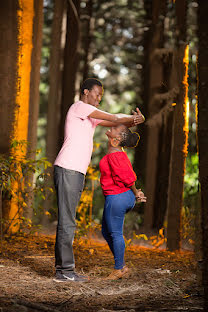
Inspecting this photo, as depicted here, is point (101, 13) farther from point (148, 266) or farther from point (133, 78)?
point (148, 266)

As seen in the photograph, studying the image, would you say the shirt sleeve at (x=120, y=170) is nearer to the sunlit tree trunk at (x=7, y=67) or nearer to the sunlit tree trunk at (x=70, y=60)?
the sunlit tree trunk at (x=7, y=67)

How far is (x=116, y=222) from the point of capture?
229 inches


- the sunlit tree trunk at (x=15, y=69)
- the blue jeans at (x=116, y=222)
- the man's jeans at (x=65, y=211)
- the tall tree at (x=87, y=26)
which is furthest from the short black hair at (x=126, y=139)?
the tall tree at (x=87, y=26)

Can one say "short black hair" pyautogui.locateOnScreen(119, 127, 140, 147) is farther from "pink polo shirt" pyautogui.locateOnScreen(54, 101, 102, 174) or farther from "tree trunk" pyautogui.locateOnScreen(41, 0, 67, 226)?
"tree trunk" pyautogui.locateOnScreen(41, 0, 67, 226)

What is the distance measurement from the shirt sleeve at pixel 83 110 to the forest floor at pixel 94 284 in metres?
1.82

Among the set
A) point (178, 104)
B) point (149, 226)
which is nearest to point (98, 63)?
point (149, 226)

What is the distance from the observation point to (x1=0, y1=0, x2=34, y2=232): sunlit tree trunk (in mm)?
8297

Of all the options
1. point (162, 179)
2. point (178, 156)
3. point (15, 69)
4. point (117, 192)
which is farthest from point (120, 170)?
point (162, 179)

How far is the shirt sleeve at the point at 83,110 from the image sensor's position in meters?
5.53

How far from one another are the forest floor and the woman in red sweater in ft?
1.10

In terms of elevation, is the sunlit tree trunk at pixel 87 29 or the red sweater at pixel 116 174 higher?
the sunlit tree trunk at pixel 87 29

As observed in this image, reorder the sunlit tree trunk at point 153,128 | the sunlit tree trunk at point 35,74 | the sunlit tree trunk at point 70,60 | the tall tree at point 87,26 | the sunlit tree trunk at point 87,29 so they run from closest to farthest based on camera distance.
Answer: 1. the sunlit tree trunk at point 35,74
2. the sunlit tree trunk at point 153,128
3. the sunlit tree trunk at point 70,60
4. the sunlit tree trunk at point 87,29
5. the tall tree at point 87,26

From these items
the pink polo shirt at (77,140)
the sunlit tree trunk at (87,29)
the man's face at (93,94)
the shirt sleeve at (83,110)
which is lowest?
the pink polo shirt at (77,140)

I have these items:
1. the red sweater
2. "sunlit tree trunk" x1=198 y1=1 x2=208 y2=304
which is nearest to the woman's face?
the red sweater
